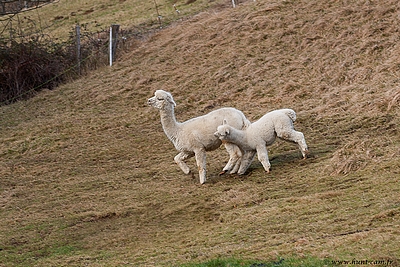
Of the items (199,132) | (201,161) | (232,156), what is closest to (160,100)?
(199,132)

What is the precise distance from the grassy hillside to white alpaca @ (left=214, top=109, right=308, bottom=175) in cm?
49

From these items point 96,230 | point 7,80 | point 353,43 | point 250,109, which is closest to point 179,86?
point 250,109

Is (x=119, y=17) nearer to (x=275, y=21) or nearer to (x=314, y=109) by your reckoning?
(x=275, y=21)

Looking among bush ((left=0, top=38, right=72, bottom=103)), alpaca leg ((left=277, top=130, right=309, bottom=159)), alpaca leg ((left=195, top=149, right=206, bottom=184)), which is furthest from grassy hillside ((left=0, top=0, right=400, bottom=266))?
bush ((left=0, top=38, right=72, bottom=103))

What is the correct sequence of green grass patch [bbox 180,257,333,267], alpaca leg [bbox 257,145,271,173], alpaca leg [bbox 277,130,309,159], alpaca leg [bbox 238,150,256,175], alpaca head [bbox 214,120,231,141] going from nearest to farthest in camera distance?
green grass patch [bbox 180,257,333,267] < alpaca head [bbox 214,120,231,141] < alpaca leg [bbox 277,130,309,159] < alpaca leg [bbox 257,145,271,173] < alpaca leg [bbox 238,150,256,175]

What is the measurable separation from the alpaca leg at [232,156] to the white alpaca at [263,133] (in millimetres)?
380

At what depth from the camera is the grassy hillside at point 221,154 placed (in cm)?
870

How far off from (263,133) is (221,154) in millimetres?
2711

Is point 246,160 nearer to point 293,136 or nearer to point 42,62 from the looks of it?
point 293,136

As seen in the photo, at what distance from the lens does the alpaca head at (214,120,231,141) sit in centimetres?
1115

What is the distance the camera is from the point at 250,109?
16.9m

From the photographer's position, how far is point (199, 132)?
38.2 ft

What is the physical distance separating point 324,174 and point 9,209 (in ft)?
18.7

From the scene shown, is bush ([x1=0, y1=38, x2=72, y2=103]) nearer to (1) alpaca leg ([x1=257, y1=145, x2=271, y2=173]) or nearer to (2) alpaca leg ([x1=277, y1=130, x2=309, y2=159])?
(1) alpaca leg ([x1=257, y1=145, x2=271, y2=173])
